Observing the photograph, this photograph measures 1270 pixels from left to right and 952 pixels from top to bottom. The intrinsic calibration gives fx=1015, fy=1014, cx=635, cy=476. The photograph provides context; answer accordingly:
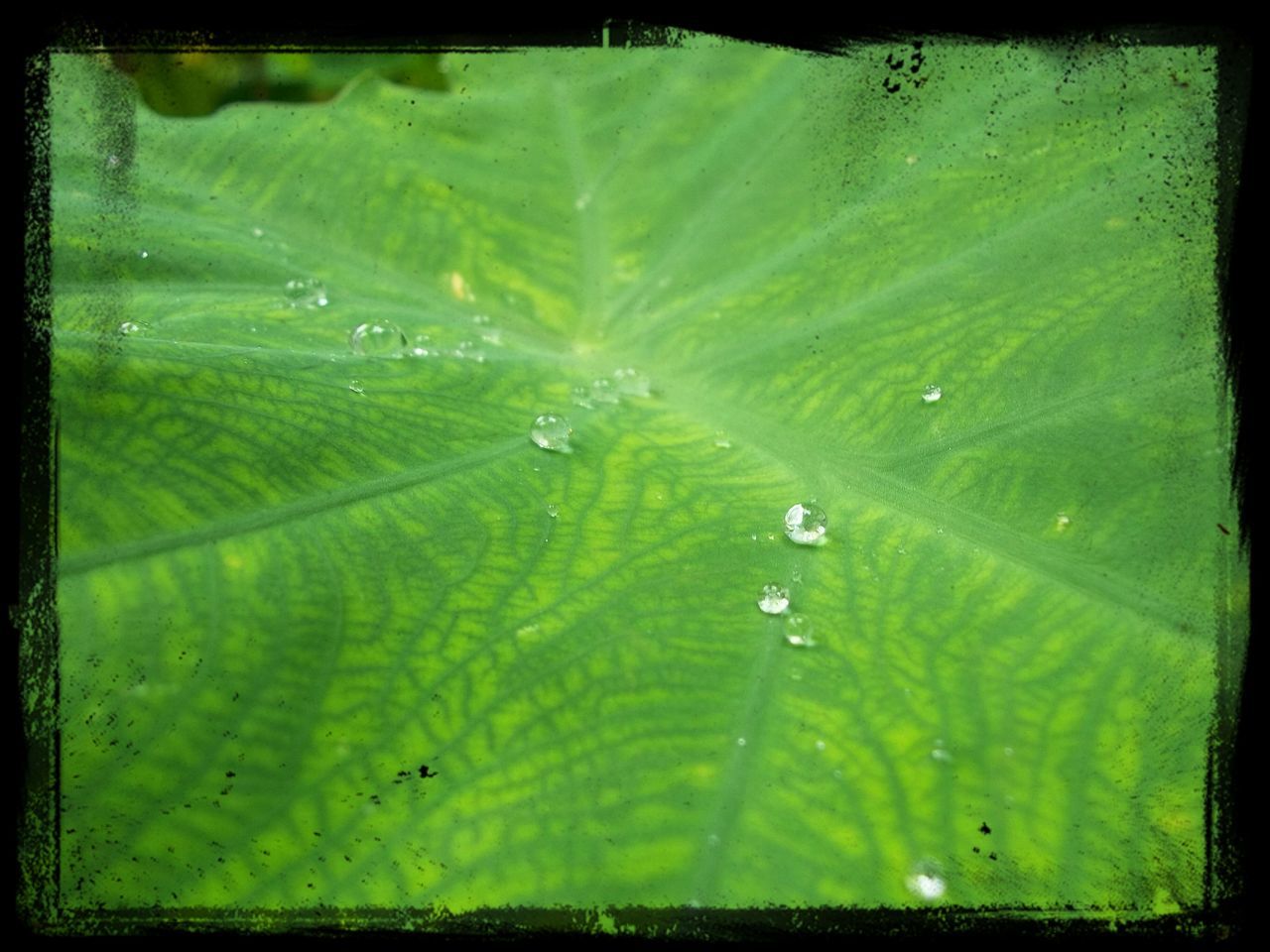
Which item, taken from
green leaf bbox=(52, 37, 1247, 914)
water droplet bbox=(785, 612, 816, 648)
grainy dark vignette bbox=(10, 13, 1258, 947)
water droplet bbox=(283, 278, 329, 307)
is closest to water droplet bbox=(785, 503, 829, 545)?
green leaf bbox=(52, 37, 1247, 914)

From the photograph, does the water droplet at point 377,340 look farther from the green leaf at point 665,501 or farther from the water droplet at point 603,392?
the water droplet at point 603,392

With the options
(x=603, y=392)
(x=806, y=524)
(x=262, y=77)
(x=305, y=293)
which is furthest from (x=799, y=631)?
(x=262, y=77)

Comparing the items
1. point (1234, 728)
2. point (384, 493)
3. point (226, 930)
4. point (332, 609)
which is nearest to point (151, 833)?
point (226, 930)

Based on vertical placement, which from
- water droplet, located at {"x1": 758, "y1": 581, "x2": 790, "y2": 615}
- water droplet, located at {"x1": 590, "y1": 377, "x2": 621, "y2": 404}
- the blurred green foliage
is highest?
the blurred green foliage

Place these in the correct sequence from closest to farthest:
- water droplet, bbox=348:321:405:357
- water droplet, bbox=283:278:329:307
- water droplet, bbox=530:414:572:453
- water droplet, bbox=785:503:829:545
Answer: water droplet, bbox=785:503:829:545 < water droplet, bbox=530:414:572:453 < water droplet, bbox=348:321:405:357 < water droplet, bbox=283:278:329:307

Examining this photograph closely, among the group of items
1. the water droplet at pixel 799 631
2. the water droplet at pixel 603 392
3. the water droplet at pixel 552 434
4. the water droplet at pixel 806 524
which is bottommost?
the water droplet at pixel 799 631

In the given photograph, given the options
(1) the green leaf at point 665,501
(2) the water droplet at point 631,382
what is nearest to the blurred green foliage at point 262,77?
(1) the green leaf at point 665,501

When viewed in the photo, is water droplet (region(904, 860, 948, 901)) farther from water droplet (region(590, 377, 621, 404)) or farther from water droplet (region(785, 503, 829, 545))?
water droplet (region(590, 377, 621, 404))
